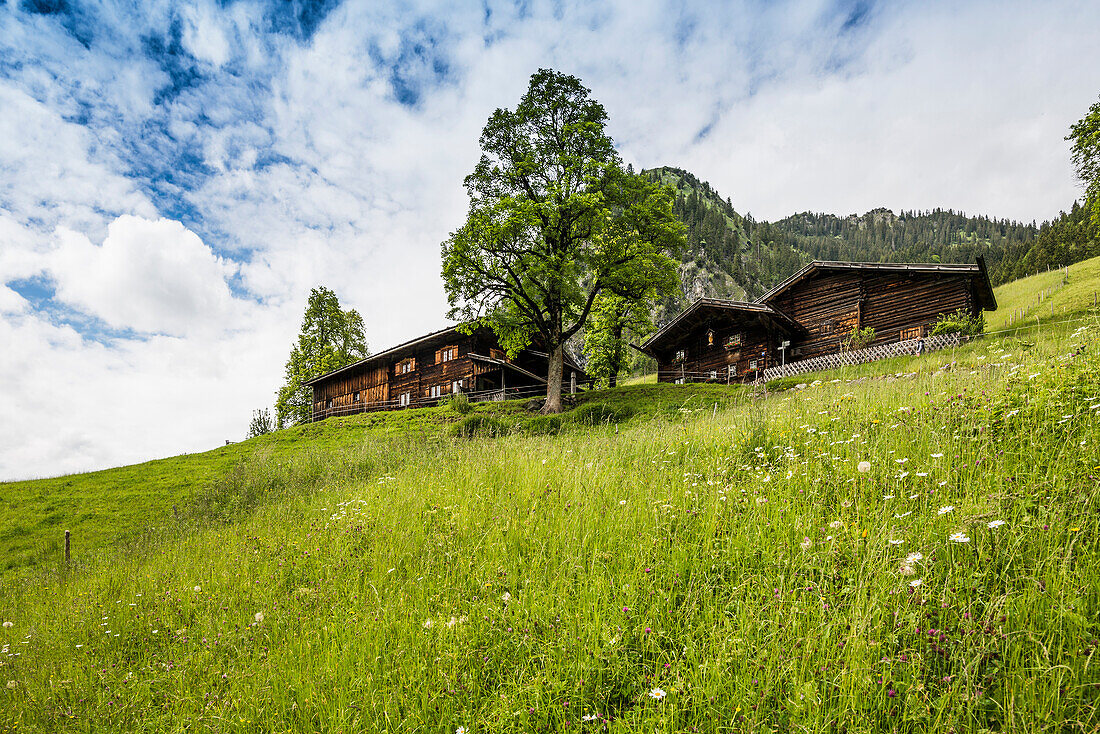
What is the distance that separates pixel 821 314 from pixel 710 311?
24.0 ft

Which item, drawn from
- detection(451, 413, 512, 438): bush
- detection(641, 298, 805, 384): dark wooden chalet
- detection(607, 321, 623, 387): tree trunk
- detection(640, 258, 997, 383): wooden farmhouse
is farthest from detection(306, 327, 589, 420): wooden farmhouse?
detection(451, 413, 512, 438): bush

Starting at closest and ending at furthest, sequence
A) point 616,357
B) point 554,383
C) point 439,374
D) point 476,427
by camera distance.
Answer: point 476,427 < point 554,383 < point 616,357 < point 439,374

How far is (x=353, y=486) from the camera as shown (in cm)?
1066

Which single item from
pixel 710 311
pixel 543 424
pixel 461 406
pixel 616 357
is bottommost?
pixel 543 424

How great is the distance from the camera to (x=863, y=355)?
2788 cm

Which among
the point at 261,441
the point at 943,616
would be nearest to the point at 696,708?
the point at 943,616

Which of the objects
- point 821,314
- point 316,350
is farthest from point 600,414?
point 316,350

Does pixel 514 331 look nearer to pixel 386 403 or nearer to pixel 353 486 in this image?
pixel 353 486

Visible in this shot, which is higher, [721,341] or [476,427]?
[721,341]

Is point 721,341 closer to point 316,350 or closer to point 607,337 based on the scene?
point 607,337

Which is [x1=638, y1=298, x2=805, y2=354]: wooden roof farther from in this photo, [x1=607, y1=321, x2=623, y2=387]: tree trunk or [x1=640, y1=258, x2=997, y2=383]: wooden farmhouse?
[x1=607, y1=321, x2=623, y2=387]: tree trunk

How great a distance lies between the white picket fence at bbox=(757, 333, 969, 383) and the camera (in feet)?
82.2

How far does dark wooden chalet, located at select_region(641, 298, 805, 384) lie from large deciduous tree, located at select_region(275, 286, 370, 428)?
31.4 meters

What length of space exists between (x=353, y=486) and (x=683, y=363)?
107 feet
